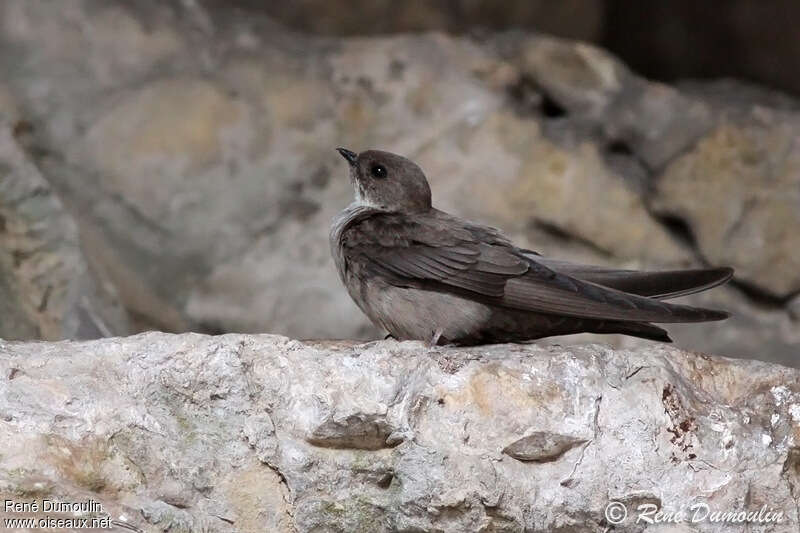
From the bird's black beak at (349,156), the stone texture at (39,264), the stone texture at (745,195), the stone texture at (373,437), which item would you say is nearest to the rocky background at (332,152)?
the stone texture at (745,195)

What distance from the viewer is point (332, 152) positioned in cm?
568

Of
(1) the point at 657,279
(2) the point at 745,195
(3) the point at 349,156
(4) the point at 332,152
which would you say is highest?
(4) the point at 332,152

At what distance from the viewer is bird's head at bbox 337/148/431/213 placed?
4340 millimetres

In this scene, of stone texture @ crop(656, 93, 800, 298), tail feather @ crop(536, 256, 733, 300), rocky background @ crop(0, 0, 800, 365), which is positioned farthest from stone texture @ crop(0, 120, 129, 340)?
stone texture @ crop(656, 93, 800, 298)

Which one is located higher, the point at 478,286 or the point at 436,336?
the point at 478,286

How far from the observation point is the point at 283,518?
3.07 metres

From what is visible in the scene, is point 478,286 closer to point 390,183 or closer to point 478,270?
point 478,270

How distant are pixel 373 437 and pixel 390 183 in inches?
56.0

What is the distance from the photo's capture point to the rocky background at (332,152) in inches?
212

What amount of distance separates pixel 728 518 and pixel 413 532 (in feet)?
2.52

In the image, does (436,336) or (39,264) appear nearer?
(436,336)

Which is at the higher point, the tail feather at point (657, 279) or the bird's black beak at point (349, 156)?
the bird's black beak at point (349, 156)

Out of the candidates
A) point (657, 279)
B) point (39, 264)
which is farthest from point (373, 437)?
point (39, 264)

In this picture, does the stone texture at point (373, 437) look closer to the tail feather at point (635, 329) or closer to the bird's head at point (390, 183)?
the tail feather at point (635, 329)
